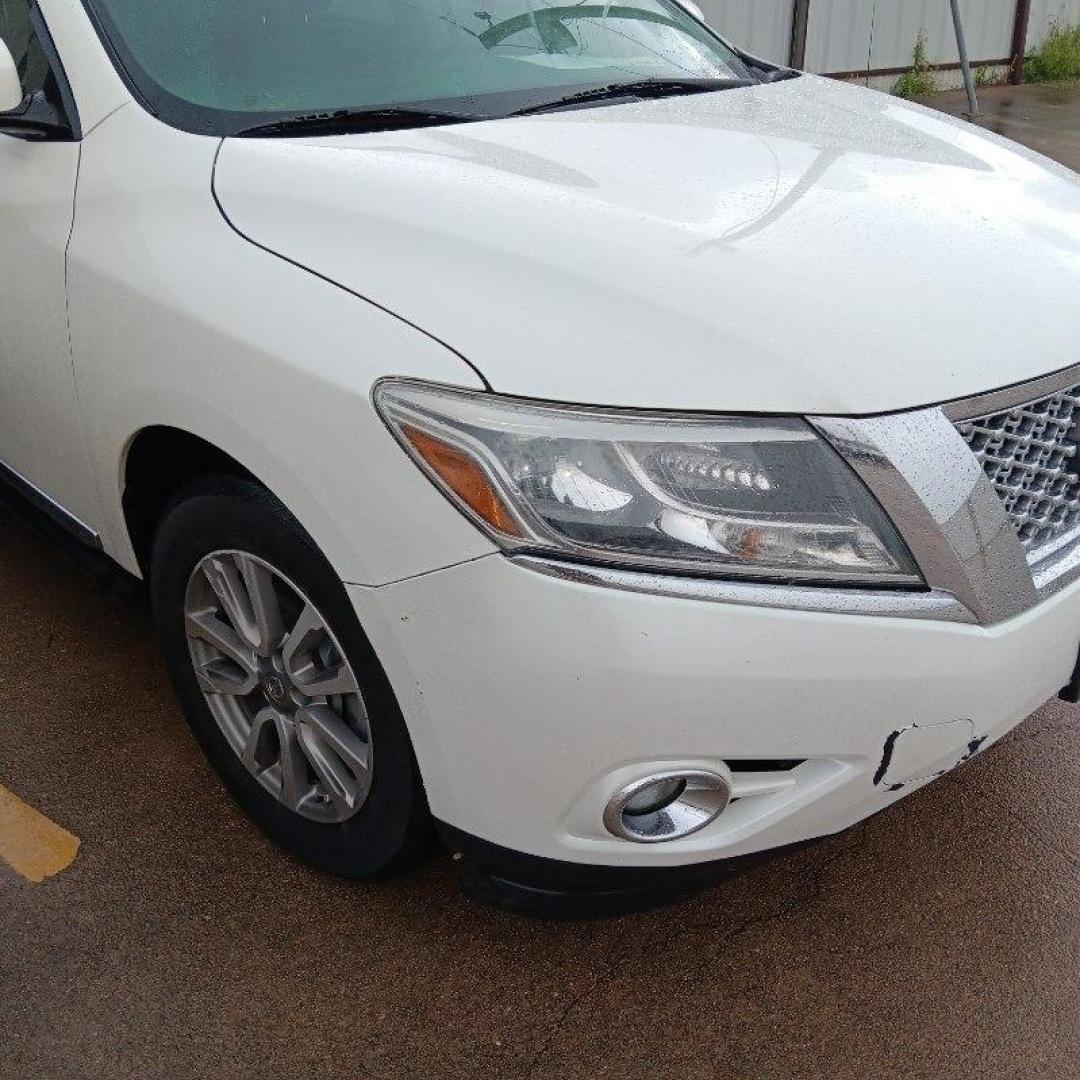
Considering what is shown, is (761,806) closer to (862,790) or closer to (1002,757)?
(862,790)

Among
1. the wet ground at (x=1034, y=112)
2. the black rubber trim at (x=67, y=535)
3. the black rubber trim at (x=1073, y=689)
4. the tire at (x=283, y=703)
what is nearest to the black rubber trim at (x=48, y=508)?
the black rubber trim at (x=67, y=535)

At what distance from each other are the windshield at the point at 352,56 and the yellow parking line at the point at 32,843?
1.36m

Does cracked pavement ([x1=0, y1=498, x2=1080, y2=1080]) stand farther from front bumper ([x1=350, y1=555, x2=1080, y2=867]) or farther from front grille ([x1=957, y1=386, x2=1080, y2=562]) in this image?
front grille ([x1=957, y1=386, x2=1080, y2=562])

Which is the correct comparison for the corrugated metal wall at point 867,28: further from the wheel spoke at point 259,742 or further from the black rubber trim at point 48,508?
the wheel spoke at point 259,742

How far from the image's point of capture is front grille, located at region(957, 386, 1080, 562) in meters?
1.81

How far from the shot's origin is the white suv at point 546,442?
166 centimetres

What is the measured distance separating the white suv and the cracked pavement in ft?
0.62

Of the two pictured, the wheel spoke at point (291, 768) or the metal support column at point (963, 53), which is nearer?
the wheel spoke at point (291, 768)

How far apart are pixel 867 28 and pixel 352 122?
866 centimetres

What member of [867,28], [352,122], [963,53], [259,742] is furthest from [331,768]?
[867,28]

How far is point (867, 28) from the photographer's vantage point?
32.2 ft

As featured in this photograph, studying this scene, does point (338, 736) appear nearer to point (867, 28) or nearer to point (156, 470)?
point (156, 470)

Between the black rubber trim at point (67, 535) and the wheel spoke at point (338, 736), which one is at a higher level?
the wheel spoke at point (338, 736)

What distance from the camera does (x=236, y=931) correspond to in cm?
220
